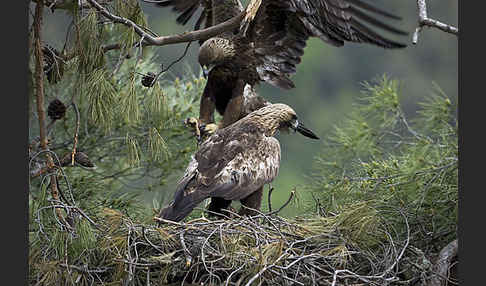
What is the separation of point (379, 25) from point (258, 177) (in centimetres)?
81

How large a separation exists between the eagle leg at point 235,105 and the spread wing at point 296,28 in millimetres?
104

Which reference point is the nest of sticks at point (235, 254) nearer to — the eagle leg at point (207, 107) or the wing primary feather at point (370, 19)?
the eagle leg at point (207, 107)

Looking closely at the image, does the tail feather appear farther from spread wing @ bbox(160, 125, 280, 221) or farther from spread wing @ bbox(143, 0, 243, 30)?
spread wing @ bbox(143, 0, 243, 30)

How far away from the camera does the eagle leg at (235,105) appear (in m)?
3.39

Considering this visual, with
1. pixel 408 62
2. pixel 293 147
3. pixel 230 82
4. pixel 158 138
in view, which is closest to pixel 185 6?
pixel 230 82

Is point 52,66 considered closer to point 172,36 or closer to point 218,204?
point 172,36

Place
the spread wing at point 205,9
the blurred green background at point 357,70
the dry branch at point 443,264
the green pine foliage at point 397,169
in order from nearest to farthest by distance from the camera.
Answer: the dry branch at point 443,264 → the green pine foliage at point 397,169 → the spread wing at point 205,9 → the blurred green background at point 357,70

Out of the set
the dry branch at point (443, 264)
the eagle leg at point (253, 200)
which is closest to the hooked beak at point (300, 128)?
the eagle leg at point (253, 200)

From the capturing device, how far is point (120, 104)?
3.05m

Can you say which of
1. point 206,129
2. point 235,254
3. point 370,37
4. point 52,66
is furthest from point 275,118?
point 52,66

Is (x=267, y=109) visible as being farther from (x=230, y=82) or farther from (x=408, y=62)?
(x=408, y=62)

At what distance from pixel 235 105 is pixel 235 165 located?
386mm

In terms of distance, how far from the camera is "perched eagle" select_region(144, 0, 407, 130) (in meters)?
3.31

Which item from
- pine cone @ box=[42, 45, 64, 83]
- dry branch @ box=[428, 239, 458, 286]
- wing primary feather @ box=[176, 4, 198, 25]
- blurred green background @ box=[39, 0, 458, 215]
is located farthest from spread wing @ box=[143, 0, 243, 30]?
blurred green background @ box=[39, 0, 458, 215]
